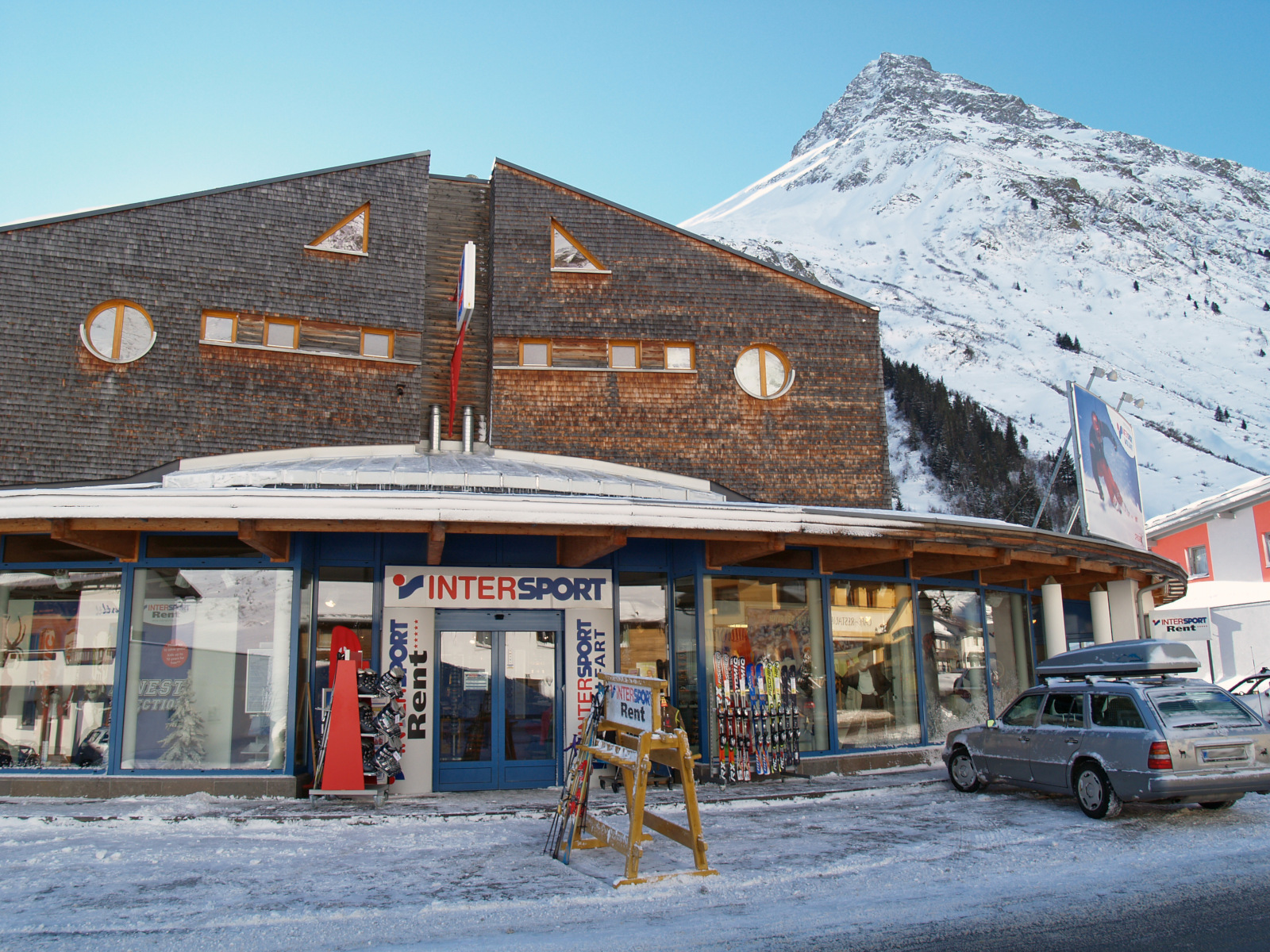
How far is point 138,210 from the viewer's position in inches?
617

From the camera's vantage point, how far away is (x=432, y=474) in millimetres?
12570

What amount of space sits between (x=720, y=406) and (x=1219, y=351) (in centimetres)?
15624

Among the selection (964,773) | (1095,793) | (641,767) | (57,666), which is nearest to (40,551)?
(57,666)

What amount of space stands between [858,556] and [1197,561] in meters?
28.4

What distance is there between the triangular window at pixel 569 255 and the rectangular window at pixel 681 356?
186 cm

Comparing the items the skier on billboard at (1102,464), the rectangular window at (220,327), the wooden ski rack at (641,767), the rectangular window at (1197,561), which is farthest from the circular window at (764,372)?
the rectangular window at (1197,561)

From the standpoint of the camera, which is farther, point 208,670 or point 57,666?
point 57,666

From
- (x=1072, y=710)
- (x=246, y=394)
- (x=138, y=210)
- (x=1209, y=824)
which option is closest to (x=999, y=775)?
(x=1072, y=710)

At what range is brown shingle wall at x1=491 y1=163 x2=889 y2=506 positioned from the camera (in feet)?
55.3

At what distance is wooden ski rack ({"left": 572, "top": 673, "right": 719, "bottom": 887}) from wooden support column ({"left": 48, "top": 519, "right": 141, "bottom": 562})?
6.05m

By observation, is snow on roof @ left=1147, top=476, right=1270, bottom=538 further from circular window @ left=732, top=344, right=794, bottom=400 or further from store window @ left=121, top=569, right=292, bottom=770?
store window @ left=121, top=569, right=292, bottom=770

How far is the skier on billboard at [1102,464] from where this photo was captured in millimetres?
20578

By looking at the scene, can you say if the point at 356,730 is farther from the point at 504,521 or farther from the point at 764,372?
the point at 764,372

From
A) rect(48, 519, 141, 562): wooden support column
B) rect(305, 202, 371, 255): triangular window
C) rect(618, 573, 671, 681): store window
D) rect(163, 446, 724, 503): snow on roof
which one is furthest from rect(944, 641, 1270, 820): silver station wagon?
rect(305, 202, 371, 255): triangular window
